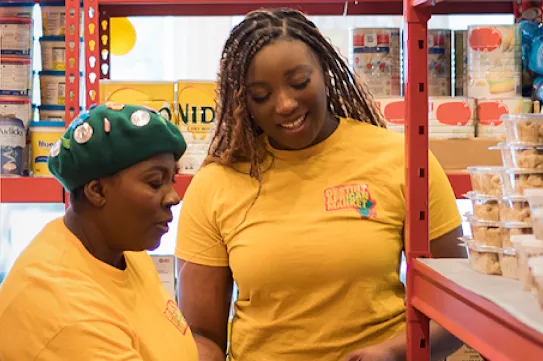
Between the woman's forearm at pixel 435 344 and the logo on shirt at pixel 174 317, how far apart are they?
0.41 meters

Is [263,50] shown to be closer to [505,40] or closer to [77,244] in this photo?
[77,244]

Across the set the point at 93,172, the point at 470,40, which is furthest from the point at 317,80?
the point at 470,40

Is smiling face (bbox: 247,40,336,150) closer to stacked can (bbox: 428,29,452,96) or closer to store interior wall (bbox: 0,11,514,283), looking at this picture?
stacked can (bbox: 428,29,452,96)

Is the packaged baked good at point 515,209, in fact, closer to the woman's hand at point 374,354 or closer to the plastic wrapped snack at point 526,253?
the plastic wrapped snack at point 526,253

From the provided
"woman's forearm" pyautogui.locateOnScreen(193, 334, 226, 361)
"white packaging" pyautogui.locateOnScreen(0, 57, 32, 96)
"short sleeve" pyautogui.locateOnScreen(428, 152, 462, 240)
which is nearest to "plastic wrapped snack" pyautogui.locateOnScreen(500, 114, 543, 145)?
"short sleeve" pyautogui.locateOnScreen(428, 152, 462, 240)

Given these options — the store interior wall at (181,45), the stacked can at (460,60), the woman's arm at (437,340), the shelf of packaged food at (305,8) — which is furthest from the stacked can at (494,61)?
the store interior wall at (181,45)

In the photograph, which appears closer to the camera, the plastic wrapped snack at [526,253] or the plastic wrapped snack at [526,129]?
the plastic wrapped snack at [526,253]

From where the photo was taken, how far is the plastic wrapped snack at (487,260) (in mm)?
1086

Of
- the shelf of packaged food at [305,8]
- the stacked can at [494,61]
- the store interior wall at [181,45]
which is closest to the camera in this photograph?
the stacked can at [494,61]

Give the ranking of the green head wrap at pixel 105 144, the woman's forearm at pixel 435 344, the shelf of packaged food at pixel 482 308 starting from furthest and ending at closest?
1. the woman's forearm at pixel 435 344
2. the green head wrap at pixel 105 144
3. the shelf of packaged food at pixel 482 308

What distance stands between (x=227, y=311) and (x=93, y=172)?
63 centimetres

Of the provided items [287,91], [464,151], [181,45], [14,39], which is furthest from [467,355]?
[181,45]

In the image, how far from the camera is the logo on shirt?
1403 mm

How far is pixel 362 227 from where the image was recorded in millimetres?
1558
